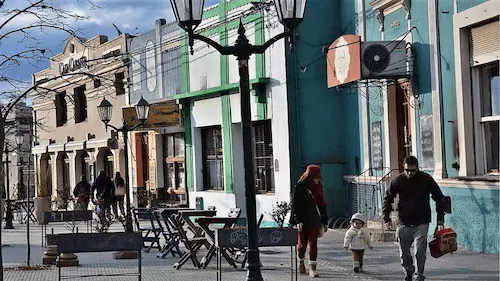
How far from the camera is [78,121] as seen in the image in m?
36.2

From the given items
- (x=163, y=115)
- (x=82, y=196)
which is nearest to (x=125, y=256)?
(x=163, y=115)

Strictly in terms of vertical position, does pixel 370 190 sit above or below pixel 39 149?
below

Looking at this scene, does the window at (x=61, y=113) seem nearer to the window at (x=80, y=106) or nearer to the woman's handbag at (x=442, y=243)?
the window at (x=80, y=106)

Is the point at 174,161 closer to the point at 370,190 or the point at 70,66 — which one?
the point at 70,66

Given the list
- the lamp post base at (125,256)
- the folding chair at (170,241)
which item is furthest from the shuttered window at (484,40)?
the lamp post base at (125,256)

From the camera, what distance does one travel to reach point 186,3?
8.96 m

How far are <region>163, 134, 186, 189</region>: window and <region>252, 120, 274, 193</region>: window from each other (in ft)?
15.6

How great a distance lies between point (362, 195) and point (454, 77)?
523 cm

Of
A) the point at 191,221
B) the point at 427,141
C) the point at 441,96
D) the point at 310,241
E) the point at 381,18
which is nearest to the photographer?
the point at 310,241

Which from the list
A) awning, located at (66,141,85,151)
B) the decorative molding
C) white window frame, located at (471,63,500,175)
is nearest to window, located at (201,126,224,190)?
the decorative molding

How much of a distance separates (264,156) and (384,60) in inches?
270

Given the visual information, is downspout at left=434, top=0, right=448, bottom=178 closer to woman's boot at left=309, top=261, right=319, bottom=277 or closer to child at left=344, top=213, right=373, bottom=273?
child at left=344, top=213, right=373, bottom=273

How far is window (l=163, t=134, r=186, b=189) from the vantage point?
26.9 metres

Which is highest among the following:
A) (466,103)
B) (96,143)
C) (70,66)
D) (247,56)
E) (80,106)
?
(70,66)
